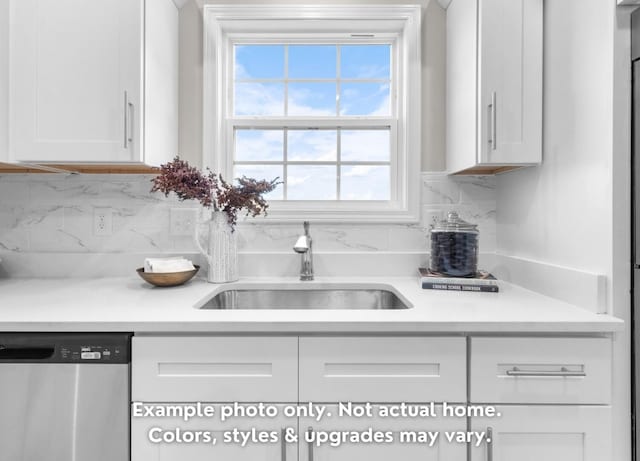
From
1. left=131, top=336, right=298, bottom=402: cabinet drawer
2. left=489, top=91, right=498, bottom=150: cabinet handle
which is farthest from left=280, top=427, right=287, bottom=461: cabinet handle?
left=489, top=91, right=498, bottom=150: cabinet handle

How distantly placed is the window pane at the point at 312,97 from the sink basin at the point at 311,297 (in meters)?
0.98

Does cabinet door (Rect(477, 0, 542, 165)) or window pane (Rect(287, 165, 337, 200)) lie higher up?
cabinet door (Rect(477, 0, 542, 165))

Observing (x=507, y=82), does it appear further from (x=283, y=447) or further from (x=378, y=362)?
(x=283, y=447)

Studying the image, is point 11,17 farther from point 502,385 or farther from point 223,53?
point 502,385

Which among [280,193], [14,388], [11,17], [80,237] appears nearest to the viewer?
[14,388]

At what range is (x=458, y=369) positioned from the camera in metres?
1.15

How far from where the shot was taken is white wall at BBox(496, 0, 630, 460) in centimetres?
A: 116

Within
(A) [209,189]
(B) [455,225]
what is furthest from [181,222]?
(B) [455,225]

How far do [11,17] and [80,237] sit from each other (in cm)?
98

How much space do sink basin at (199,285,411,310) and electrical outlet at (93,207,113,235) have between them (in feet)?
2.51

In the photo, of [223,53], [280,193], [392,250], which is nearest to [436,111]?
[392,250]

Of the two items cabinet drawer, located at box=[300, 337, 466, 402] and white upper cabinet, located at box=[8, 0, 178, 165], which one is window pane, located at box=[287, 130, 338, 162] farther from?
cabinet drawer, located at box=[300, 337, 466, 402]

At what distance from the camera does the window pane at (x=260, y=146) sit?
6.77 feet

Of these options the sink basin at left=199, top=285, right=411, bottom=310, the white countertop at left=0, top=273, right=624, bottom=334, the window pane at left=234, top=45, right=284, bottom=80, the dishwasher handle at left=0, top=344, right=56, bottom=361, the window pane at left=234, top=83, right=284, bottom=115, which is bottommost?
the dishwasher handle at left=0, top=344, right=56, bottom=361
